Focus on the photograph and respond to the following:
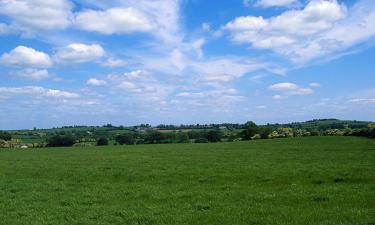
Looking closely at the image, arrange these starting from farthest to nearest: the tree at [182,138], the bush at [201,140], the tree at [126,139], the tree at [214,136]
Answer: the tree at [182,138] < the tree at [214,136] < the tree at [126,139] < the bush at [201,140]

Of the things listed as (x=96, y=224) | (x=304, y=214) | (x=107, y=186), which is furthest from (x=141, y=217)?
(x=107, y=186)

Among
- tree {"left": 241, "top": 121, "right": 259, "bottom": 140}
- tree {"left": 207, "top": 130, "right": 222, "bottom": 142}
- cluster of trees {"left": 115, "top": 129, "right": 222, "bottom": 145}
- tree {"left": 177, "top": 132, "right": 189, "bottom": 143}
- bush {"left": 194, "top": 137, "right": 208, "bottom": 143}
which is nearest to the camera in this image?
tree {"left": 241, "top": 121, "right": 259, "bottom": 140}

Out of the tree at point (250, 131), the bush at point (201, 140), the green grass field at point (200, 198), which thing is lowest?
the green grass field at point (200, 198)

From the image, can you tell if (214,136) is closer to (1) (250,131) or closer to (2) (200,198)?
(1) (250,131)

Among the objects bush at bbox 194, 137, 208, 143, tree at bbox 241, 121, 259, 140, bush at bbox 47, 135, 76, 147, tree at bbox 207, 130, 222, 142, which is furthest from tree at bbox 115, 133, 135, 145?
tree at bbox 241, 121, 259, 140

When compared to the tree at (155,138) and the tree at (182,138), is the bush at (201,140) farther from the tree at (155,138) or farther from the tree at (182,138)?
the tree at (155,138)

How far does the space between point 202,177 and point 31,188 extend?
887 cm

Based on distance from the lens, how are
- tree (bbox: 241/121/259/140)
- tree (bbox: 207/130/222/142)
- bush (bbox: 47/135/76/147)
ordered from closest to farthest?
tree (bbox: 241/121/259/140) → bush (bbox: 47/135/76/147) → tree (bbox: 207/130/222/142)

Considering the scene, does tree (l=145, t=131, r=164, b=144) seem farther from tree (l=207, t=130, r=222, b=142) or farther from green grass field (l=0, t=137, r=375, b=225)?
green grass field (l=0, t=137, r=375, b=225)

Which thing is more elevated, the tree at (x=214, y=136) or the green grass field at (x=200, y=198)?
the tree at (x=214, y=136)

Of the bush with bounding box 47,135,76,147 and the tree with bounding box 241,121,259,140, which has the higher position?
the tree with bounding box 241,121,259,140

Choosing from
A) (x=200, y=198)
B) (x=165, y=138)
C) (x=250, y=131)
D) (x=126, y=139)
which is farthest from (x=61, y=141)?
(x=200, y=198)

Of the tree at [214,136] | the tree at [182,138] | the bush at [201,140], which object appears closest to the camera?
the bush at [201,140]

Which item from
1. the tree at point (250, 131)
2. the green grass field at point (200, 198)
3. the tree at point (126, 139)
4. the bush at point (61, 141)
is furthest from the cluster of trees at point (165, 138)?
the green grass field at point (200, 198)
